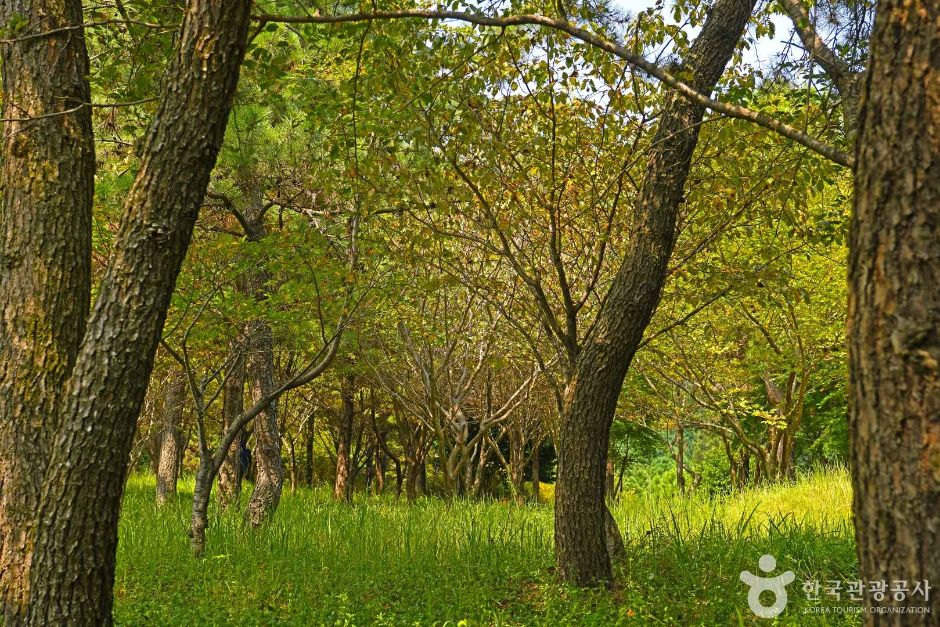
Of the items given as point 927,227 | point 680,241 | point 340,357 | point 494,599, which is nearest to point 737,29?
point 680,241

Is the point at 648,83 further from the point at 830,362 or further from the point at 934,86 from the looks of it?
the point at 830,362

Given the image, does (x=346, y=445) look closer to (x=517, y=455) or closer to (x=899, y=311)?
(x=517, y=455)

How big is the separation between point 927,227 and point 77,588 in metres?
3.60

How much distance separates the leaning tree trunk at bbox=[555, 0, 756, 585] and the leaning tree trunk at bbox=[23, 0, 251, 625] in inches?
116

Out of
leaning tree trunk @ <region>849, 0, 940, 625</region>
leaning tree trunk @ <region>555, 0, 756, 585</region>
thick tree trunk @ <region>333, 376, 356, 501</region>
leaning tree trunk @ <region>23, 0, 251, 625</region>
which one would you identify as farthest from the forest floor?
thick tree trunk @ <region>333, 376, 356, 501</region>

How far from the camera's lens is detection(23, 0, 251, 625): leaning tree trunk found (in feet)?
11.3

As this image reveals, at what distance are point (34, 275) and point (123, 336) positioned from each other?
1.29m

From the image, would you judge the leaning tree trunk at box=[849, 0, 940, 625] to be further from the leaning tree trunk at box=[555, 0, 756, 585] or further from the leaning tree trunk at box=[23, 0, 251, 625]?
the leaning tree trunk at box=[555, 0, 756, 585]

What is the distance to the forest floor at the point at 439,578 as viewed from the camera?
5.00 metres

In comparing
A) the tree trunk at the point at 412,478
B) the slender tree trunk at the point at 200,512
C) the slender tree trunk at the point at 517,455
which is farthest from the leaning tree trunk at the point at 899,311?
the tree trunk at the point at 412,478

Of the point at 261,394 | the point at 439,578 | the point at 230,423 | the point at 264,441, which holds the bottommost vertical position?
the point at 439,578

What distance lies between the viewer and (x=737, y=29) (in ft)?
17.5

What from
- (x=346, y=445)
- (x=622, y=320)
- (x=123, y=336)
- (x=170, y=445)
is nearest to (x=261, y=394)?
(x=170, y=445)

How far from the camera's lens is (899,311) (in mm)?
1926
